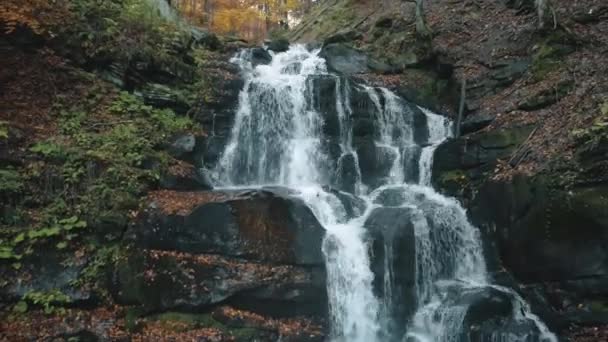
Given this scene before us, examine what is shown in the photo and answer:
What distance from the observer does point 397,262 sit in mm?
9906

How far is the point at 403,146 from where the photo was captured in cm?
1430

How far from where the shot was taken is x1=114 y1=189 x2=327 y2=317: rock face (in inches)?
338

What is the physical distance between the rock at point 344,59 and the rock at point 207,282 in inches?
403

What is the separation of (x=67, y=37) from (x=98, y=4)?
1578mm

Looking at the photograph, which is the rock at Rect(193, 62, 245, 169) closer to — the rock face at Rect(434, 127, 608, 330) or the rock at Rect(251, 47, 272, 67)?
the rock at Rect(251, 47, 272, 67)

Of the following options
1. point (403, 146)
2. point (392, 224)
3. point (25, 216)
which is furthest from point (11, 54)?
point (403, 146)

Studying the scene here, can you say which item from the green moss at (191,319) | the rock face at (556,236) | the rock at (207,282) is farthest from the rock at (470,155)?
the green moss at (191,319)

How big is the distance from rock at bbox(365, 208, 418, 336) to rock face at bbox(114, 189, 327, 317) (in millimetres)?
1218

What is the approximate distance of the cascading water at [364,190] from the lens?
30.5 ft

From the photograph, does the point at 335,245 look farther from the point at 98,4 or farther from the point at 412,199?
the point at 98,4

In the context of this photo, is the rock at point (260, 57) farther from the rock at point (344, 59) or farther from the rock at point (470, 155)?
the rock at point (470, 155)

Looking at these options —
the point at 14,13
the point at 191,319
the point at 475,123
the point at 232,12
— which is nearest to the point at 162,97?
the point at 14,13

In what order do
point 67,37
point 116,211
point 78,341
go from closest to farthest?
point 78,341 → point 116,211 → point 67,37

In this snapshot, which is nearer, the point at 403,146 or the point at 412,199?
the point at 412,199
